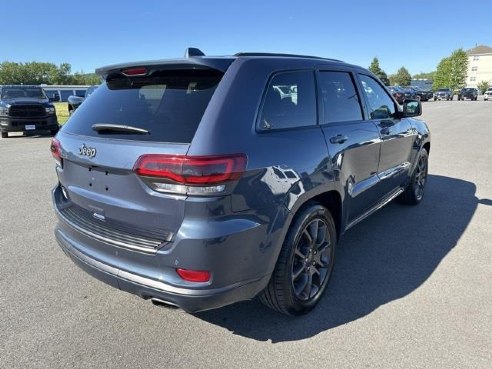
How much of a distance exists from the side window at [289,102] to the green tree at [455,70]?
10097cm

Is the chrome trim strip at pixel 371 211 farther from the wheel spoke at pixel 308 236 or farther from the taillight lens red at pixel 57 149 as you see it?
the taillight lens red at pixel 57 149

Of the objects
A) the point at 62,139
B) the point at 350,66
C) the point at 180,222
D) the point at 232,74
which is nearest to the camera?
the point at 180,222

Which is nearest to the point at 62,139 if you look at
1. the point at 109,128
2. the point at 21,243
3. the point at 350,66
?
the point at 109,128

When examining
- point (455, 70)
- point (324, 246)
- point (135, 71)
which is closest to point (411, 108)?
point (324, 246)

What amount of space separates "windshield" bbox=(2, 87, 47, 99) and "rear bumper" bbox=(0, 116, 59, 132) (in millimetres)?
1178

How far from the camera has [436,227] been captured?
479 centimetres

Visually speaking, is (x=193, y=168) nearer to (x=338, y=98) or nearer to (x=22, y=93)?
(x=338, y=98)

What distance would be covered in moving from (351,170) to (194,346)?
190 centimetres

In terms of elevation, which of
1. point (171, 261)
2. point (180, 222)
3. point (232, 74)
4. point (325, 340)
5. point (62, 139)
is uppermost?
point (232, 74)

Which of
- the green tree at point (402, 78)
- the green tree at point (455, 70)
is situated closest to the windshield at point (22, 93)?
the green tree at point (455, 70)

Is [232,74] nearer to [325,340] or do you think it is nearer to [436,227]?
[325,340]

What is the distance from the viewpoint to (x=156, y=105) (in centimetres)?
253

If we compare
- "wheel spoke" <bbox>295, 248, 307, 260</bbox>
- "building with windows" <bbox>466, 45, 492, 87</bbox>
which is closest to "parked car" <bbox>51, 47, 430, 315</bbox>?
"wheel spoke" <bbox>295, 248, 307, 260</bbox>

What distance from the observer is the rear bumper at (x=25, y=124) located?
1362cm
